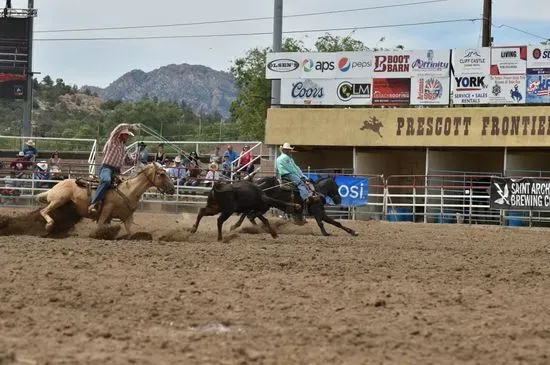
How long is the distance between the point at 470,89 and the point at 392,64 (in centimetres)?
261

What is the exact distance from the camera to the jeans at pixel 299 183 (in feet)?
58.7

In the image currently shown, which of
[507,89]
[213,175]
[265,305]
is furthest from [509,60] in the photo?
[265,305]

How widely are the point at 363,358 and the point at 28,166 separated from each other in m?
23.1

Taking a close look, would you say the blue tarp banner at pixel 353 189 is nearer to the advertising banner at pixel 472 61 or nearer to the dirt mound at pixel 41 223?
the advertising banner at pixel 472 61

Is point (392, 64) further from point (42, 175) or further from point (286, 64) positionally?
point (42, 175)

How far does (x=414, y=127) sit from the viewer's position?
100 ft

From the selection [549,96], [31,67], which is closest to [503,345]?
[549,96]

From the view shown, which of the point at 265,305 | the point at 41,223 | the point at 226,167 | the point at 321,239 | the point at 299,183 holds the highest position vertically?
the point at 226,167

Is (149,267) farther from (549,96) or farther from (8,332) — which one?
(549,96)

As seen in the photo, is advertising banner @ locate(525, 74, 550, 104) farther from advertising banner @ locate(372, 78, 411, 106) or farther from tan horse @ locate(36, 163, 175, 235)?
tan horse @ locate(36, 163, 175, 235)

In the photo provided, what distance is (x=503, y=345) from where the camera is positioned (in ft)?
22.6

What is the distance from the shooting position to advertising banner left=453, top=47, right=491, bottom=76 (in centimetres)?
2966

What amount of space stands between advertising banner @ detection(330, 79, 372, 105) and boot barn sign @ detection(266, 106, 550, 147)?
18.6 inches

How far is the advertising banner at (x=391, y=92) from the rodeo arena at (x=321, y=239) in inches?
1.8
